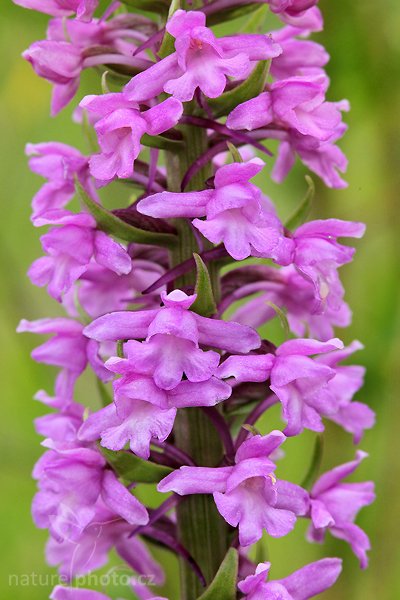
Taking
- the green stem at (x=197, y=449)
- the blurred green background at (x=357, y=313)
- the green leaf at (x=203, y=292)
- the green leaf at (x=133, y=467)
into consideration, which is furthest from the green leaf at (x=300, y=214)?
the blurred green background at (x=357, y=313)

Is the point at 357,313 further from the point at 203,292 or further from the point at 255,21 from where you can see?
the point at 203,292

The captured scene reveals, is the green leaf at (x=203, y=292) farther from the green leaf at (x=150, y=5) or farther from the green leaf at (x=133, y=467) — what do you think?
the green leaf at (x=150, y=5)

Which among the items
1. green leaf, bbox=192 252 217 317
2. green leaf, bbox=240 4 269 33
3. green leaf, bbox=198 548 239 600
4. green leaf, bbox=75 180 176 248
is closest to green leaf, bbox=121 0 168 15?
green leaf, bbox=240 4 269 33

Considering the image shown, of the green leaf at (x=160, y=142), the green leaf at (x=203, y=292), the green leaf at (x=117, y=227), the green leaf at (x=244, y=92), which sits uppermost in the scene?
the green leaf at (x=244, y=92)

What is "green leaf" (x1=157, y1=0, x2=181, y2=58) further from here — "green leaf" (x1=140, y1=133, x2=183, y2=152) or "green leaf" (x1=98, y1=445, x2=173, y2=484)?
"green leaf" (x1=98, y1=445, x2=173, y2=484)

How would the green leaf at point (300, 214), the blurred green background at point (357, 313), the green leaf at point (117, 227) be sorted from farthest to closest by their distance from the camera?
the blurred green background at point (357, 313), the green leaf at point (300, 214), the green leaf at point (117, 227)

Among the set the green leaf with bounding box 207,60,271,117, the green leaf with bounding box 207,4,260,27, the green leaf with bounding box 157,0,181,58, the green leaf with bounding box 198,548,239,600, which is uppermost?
the green leaf with bounding box 207,4,260,27

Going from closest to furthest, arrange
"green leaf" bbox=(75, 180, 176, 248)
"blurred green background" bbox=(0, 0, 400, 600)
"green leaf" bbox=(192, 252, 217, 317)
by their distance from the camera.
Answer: "green leaf" bbox=(192, 252, 217, 317) → "green leaf" bbox=(75, 180, 176, 248) → "blurred green background" bbox=(0, 0, 400, 600)
